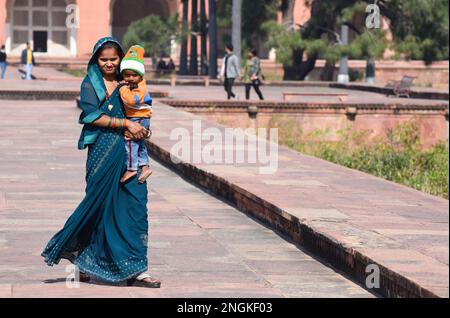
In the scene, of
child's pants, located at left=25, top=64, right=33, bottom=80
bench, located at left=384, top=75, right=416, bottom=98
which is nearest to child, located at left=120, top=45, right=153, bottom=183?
bench, located at left=384, top=75, right=416, bottom=98

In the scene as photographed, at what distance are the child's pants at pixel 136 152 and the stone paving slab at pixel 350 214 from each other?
52.1 inches

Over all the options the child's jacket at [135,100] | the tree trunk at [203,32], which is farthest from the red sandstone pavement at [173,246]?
the tree trunk at [203,32]

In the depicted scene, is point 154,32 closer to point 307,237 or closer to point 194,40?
point 194,40

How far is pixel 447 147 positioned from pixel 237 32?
1620 centimetres

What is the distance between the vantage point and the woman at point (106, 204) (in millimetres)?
6781

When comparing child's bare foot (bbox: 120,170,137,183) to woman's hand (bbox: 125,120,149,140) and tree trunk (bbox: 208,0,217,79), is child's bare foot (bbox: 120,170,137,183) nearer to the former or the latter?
woman's hand (bbox: 125,120,149,140)

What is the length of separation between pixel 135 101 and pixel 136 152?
11.3 inches

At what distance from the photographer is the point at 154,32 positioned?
46.1 meters

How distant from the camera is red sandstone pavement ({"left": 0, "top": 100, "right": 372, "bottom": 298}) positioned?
6.81 meters

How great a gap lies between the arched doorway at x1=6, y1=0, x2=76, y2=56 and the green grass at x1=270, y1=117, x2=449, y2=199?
3852 cm

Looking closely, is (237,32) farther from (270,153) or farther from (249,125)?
(270,153)

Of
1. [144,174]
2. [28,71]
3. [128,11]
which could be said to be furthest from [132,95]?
[128,11]

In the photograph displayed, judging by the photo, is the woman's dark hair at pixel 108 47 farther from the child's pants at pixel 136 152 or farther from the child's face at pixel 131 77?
the child's pants at pixel 136 152
